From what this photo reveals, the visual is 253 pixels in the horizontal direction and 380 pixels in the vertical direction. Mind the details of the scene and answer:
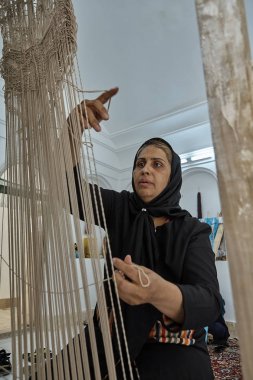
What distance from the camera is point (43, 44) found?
749 millimetres

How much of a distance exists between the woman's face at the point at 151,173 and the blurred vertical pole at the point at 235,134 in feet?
2.14

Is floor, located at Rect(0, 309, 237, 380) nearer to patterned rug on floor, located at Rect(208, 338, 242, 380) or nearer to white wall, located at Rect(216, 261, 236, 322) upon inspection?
patterned rug on floor, located at Rect(208, 338, 242, 380)

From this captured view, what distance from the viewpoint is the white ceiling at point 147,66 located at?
3.41 meters

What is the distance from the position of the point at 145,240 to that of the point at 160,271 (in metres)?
0.09

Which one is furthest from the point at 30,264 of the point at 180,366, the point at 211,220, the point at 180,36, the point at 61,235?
the point at 211,220

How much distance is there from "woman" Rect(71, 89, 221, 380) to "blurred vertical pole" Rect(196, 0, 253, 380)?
9.4 inches

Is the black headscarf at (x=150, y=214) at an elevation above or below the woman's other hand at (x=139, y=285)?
above

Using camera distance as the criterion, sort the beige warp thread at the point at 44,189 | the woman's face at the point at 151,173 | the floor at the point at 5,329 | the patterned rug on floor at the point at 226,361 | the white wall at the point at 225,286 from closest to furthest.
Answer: the beige warp thread at the point at 44,189, the woman's face at the point at 151,173, the floor at the point at 5,329, the patterned rug on floor at the point at 226,361, the white wall at the point at 225,286

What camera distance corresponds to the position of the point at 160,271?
32.1 inches

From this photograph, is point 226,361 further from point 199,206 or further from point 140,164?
point 140,164

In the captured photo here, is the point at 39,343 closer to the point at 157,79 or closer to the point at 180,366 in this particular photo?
the point at 180,366

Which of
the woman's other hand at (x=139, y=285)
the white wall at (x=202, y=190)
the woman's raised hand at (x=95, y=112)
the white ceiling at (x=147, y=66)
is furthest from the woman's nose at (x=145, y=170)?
the white wall at (x=202, y=190)

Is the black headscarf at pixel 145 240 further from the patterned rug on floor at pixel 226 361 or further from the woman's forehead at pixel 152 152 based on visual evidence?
the patterned rug on floor at pixel 226 361

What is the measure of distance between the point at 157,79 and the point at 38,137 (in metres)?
3.66
